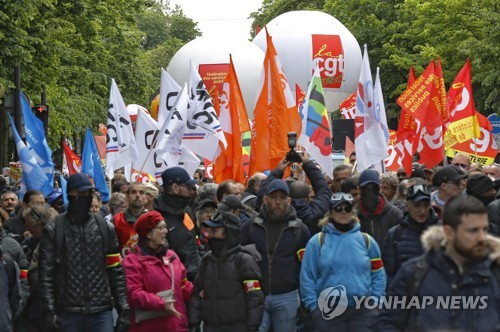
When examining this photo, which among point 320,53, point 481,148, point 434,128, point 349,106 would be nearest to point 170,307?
point 434,128

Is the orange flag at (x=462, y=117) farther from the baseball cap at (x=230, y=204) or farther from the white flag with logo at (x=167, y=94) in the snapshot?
the baseball cap at (x=230, y=204)

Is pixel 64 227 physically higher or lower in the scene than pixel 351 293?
higher

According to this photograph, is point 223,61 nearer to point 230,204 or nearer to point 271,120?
point 271,120

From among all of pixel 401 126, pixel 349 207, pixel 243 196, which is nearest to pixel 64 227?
pixel 349 207

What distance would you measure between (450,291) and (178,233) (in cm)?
448

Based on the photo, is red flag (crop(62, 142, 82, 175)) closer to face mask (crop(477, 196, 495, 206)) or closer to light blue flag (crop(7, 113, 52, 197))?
light blue flag (crop(7, 113, 52, 197))

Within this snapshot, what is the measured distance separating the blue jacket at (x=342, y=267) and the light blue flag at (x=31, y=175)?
6.55m

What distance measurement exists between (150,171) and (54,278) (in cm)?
609

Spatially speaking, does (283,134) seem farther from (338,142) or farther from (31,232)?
(338,142)

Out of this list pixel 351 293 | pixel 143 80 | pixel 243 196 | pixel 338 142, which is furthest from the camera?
pixel 143 80

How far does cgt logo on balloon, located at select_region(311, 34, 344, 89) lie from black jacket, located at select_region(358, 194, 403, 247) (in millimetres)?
25874

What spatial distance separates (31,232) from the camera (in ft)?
36.3

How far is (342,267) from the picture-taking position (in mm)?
9266

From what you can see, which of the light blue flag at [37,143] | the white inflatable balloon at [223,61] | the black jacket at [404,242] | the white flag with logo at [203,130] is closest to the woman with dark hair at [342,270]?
the black jacket at [404,242]
